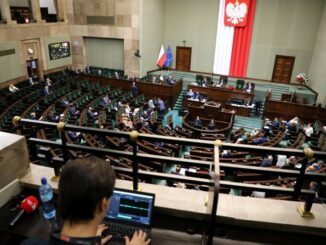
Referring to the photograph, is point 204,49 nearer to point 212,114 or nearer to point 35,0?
point 212,114

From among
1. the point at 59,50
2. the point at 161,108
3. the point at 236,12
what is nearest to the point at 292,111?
the point at 161,108

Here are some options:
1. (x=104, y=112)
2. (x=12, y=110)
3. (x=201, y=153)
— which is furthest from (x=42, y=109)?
(x=201, y=153)

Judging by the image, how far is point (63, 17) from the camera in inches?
768

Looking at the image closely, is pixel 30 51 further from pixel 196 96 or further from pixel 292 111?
pixel 292 111

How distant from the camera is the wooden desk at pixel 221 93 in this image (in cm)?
1470

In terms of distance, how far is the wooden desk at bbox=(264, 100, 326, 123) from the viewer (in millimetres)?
13086

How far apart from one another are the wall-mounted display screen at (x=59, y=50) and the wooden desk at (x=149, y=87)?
3.23m

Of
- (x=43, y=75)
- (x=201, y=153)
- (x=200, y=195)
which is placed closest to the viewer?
(x=200, y=195)

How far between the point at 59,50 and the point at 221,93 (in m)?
11.9

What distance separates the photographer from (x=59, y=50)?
19016 millimetres

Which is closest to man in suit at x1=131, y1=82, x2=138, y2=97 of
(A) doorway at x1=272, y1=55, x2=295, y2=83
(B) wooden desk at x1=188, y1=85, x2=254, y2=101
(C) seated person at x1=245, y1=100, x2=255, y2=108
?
(B) wooden desk at x1=188, y1=85, x2=254, y2=101

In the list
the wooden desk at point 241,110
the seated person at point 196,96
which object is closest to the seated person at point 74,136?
the seated person at point 196,96

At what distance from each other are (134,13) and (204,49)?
5.64 metres

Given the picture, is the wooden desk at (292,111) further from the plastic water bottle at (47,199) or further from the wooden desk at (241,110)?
the plastic water bottle at (47,199)
